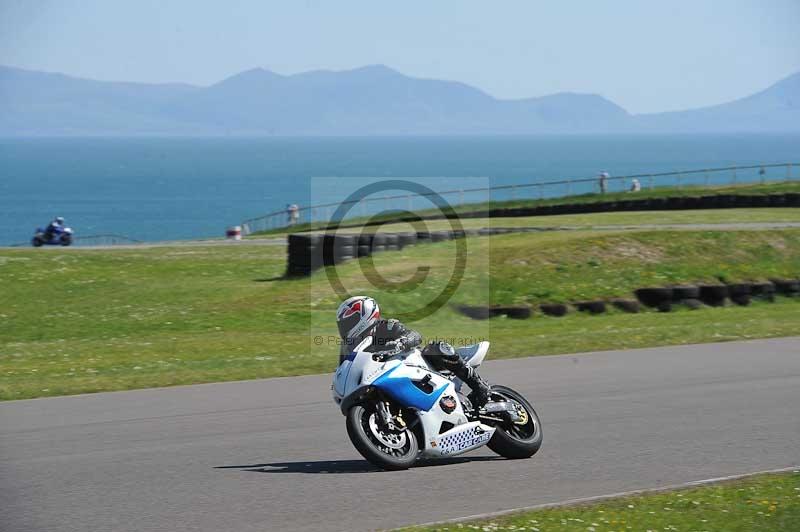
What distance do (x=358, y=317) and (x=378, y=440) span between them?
97 centimetres

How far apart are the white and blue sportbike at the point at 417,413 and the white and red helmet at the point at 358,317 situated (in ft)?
0.35

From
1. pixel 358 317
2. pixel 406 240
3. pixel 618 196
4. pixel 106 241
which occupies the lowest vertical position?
pixel 106 241

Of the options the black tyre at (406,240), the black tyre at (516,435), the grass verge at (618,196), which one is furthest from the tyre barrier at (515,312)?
Answer: the grass verge at (618,196)

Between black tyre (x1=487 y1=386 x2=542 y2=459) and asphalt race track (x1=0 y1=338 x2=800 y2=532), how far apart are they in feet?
0.38

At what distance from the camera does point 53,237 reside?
4356cm

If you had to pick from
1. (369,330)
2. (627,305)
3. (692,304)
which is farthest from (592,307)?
(369,330)

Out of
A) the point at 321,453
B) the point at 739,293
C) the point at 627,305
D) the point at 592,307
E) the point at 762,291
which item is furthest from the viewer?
the point at 762,291

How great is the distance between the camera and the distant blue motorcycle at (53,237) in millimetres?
43500

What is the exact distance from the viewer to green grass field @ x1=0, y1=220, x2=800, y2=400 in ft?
50.2

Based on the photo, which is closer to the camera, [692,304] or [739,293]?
[692,304]

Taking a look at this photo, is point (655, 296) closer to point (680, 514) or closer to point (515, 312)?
point (515, 312)

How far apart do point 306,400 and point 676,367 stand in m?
4.73

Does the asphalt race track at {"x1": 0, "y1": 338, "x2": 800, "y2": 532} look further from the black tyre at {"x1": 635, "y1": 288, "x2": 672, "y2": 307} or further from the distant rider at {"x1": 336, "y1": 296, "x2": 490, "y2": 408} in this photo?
the black tyre at {"x1": 635, "y1": 288, "x2": 672, "y2": 307}

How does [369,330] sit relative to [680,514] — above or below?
above
